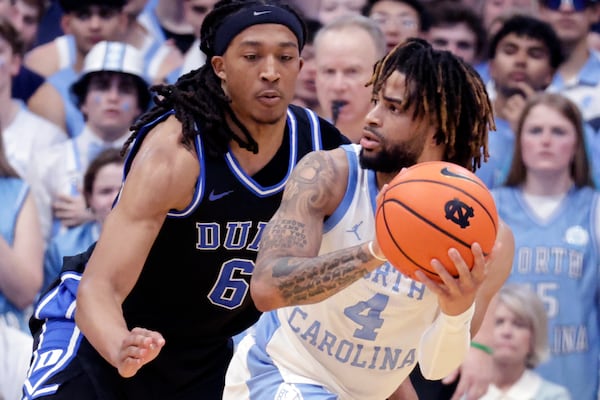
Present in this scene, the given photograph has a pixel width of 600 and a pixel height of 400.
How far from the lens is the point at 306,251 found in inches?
144

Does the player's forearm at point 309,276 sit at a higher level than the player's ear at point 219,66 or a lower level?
lower

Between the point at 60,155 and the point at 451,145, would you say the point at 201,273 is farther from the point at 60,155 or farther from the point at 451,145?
the point at 60,155

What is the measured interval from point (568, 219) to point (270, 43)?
3.02 m

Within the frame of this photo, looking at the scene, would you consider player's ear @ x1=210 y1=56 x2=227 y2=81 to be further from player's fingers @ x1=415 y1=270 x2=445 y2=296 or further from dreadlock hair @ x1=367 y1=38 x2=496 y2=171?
player's fingers @ x1=415 y1=270 x2=445 y2=296

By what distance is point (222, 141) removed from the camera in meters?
4.23

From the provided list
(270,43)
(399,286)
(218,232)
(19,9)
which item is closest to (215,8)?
(270,43)

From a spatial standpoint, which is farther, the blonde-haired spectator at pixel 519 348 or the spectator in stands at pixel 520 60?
the spectator in stands at pixel 520 60

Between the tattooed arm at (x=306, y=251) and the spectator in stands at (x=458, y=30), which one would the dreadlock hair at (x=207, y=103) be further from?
the spectator in stands at (x=458, y=30)

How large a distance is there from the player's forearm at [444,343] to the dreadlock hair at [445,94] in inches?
24.4

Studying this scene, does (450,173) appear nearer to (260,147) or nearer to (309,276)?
(309,276)

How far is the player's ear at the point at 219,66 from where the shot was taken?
14.2 ft

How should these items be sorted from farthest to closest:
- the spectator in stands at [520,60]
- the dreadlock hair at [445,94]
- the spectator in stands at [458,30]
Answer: the spectator in stands at [458,30] → the spectator in stands at [520,60] → the dreadlock hair at [445,94]

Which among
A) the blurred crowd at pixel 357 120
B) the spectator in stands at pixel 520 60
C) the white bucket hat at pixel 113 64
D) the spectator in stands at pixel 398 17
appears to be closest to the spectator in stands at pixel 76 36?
the blurred crowd at pixel 357 120

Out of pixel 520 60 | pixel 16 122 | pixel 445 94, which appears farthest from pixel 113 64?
pixel 445 94
